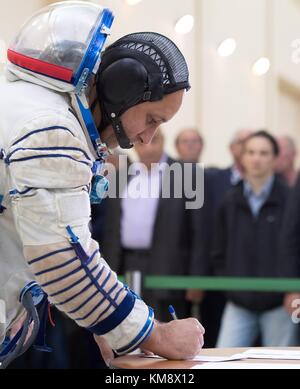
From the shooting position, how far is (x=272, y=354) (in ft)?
7.05

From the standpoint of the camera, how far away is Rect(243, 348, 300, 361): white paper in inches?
82.4

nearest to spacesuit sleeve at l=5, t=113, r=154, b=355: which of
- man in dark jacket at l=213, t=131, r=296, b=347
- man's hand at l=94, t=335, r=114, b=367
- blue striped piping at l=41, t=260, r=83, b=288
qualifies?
blue striped piping at l=41, t=260, r=83, b=288

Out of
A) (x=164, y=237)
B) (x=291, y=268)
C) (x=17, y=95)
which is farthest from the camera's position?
(x=164, y=237)

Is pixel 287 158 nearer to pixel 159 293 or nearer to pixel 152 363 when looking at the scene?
pixel 159 293

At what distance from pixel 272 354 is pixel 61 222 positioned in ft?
2.17

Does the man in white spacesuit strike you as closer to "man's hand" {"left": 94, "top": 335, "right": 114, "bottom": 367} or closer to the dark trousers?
"man's hand" {"left": 94, "top": 335, "right": 114, "bottom": 367}

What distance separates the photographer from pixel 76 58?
1969 millimetres

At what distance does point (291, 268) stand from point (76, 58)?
285 cm

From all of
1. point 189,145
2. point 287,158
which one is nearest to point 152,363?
point 189,145

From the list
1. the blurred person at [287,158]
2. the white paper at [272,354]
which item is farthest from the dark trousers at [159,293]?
the white paper at [272,354]

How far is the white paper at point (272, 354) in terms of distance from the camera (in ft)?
6.86
